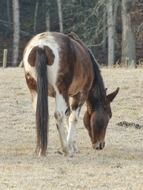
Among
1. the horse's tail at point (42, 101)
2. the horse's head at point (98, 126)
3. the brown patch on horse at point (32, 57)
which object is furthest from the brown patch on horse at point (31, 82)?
the horse's head at point (98, 126)

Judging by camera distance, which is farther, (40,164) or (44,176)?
(40,164)

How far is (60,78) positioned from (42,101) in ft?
1.51

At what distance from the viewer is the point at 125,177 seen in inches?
316

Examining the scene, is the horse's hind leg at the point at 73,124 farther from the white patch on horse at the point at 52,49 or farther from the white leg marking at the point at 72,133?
the white patch on horse at the point at 52,49

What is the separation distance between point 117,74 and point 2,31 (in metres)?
29.8

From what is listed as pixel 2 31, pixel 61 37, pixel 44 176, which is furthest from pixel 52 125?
pixel 2 31

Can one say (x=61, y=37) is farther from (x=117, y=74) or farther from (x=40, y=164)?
(x=117, y=74)

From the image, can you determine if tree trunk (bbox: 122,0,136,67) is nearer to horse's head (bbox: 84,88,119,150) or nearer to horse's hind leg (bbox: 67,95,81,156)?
horse's head (bbox: 84,88,119,150)

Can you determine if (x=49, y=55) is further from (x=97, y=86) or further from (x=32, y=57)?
(x=97, y=86)

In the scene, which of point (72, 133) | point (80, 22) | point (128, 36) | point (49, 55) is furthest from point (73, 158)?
point (80, 22)

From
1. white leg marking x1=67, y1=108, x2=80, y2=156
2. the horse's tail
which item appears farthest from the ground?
the horse's tail

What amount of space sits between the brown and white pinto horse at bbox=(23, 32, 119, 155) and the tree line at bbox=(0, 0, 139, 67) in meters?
21.4

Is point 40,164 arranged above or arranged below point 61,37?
below

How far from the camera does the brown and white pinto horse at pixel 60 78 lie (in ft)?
30.8
